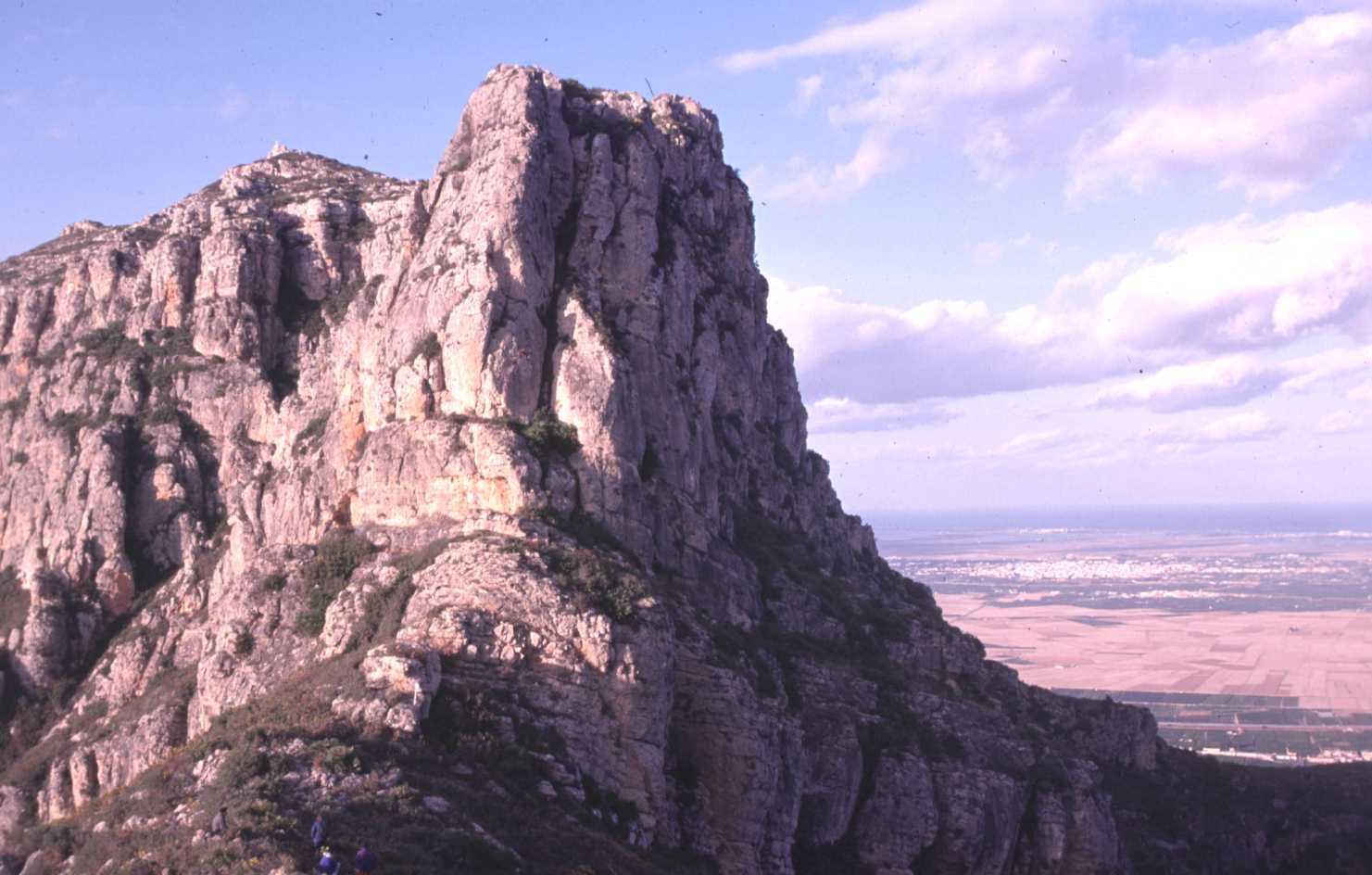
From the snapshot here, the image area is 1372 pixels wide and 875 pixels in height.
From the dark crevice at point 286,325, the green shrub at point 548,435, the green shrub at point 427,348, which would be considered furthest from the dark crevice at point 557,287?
the dark crevice at point 286,325

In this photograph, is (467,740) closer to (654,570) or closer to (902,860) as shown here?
(654,570)

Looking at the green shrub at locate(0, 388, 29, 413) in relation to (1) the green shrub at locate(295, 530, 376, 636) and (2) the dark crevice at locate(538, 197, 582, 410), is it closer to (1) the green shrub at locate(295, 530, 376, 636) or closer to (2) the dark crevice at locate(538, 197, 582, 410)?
(1) the green shrub at locate(295, 530, 376, 636)

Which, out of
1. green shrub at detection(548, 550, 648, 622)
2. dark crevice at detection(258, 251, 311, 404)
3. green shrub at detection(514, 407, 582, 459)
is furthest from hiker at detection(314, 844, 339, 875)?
dark crevice at detection(258, 251, 311, 404)

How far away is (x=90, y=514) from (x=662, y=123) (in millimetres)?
36820

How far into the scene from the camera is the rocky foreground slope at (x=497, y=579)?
3869 centimetres

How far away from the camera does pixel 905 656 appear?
72562mm

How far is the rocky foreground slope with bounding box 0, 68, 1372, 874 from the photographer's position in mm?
38688

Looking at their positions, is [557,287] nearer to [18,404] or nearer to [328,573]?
[328,573]

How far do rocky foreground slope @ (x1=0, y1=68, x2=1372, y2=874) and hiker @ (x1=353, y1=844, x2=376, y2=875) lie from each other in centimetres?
142

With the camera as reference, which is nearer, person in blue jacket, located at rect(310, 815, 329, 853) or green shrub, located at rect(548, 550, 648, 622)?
person in blue jacket, located at rect(310, 815, 329, 853)

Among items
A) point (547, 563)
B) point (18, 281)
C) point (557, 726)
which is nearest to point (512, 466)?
point (547, 563)

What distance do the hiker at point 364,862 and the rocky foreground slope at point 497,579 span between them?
1.42 meters

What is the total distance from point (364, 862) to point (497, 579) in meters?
16.1

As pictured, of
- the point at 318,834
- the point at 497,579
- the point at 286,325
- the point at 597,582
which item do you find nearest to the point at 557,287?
the point at 597,582
